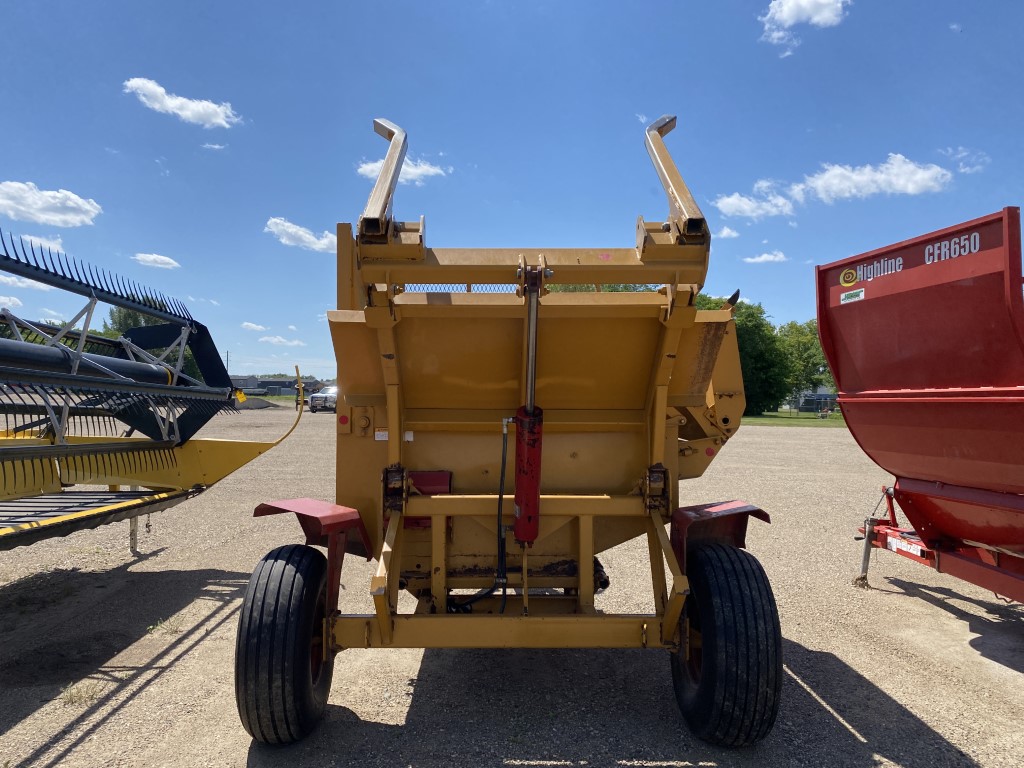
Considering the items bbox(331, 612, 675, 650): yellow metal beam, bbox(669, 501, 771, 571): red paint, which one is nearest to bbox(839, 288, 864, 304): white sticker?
bbox(669, 501, 771, 571): red paint

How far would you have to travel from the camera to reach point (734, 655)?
9.55ft

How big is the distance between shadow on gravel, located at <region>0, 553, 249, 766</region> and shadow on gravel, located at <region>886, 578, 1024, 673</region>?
5459mm

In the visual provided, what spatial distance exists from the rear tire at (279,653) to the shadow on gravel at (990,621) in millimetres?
4361

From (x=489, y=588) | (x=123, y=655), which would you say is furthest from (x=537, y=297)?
(x=123, y=655)

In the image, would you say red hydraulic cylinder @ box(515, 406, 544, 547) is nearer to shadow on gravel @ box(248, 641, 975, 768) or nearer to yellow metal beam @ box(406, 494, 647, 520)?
yellow metal beam @ box(406, 494, 647, 520)

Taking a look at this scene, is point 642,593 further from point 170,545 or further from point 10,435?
point 10,435

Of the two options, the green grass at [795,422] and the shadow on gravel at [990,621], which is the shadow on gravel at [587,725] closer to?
the shadow on gravel at [990,621]

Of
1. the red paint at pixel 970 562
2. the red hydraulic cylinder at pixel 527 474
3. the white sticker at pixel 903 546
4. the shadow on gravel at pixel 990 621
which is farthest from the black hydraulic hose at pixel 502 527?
the white sticker at pixel 903 546

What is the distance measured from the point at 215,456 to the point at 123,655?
2391mm

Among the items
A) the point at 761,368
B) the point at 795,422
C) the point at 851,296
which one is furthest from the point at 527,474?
the point at 761,368

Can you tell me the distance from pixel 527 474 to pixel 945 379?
9.80ft

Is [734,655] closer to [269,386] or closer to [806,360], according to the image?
[269,386]

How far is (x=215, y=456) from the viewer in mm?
6312

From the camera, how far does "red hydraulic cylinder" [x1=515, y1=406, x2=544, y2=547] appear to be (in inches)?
129
